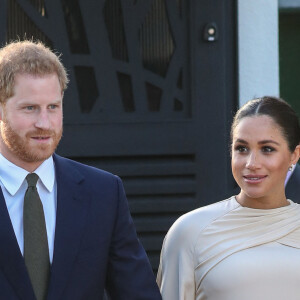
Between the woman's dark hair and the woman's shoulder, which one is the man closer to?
the woman's shoulder

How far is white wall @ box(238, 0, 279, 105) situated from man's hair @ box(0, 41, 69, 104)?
8.33ft

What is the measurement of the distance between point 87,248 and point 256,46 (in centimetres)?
268

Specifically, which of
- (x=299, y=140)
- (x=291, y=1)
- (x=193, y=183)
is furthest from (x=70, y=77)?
(x=299, y=140)

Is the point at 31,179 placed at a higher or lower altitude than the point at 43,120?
lower

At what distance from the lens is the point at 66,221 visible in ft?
11.6

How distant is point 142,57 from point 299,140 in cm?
189

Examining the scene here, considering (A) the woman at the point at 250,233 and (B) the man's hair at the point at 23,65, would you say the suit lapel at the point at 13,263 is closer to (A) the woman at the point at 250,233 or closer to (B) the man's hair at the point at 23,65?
(B) the man's hair at the point at 23,65

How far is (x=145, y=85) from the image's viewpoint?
225 inches

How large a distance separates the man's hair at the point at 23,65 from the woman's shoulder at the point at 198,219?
772 millimetres

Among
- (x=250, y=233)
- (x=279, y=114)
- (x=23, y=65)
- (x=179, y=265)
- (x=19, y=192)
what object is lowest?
(x=179, y=265)

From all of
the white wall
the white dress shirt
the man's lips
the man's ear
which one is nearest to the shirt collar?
the white dress shirt

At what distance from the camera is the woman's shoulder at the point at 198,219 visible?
12.8 ft

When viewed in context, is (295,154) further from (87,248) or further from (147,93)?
(147,93)

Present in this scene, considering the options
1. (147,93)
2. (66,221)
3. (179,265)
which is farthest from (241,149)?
(147,93)
